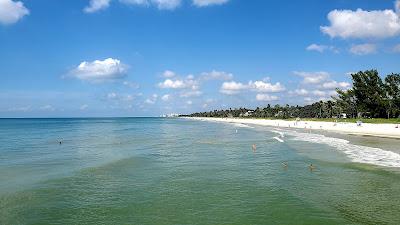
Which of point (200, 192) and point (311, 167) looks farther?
point (311, 167)

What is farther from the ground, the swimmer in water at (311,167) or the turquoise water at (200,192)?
the swimmer in water at (311,167)

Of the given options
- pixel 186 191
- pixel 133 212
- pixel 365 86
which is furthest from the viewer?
pixel 365 86

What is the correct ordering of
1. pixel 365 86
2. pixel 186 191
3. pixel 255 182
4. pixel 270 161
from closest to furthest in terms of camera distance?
pixel 186 191 < pixel 255 182 < pixel 270 161 < pixel 365 86

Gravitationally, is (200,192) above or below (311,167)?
below

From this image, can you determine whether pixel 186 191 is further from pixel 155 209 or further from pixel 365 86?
pixel 365 86

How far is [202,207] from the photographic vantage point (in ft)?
53.7

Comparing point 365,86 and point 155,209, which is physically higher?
point 365,86

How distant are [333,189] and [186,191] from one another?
7966 mm

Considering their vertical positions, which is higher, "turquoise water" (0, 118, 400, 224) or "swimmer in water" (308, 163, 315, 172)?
"swimmer in water" (308, 163, 315, 172)

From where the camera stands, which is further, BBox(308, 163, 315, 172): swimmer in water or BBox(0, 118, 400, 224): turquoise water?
BBox(308, 163, 315, 172): swimmer in water

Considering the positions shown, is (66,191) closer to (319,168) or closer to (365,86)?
(319,168)

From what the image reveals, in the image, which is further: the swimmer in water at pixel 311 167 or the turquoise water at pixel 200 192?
the swimmer in water at pixel 311 167

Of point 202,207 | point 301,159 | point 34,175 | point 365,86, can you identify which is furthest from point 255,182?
point 365,86

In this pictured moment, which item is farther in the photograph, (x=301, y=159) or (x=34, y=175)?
(x=301, y=159)
